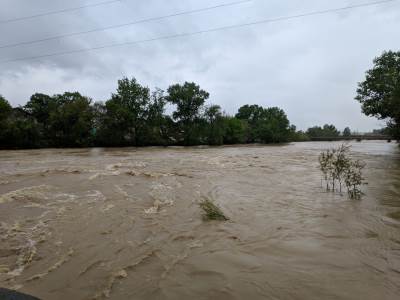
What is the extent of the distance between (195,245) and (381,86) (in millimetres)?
33103

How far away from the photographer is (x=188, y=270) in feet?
12.8

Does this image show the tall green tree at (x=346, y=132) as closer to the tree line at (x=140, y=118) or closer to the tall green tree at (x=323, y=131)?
the tall green tree at (x=323, y=131)

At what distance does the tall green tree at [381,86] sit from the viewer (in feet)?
97.7

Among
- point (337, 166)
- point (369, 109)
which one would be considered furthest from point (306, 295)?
point (369, 109)

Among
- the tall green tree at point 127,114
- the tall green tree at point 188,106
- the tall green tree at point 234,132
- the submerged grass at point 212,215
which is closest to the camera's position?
the submerged grass at point 212,215

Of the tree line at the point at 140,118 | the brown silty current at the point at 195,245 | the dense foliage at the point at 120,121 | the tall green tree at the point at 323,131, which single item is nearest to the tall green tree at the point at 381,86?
the tree line at the point at 140,118

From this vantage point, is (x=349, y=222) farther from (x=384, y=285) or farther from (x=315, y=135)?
(x=315, y=135)

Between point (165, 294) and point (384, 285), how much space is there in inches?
99.6

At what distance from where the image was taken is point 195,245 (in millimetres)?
4859

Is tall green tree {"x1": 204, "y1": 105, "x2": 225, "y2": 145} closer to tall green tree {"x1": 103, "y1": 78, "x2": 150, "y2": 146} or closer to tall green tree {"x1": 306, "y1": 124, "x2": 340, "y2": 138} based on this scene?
tall green tree {"x1": 103, "y1": 78, "x2": 150, "y2": 146}

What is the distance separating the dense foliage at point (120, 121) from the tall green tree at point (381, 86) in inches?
1232

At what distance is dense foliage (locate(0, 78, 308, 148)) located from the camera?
39.4m

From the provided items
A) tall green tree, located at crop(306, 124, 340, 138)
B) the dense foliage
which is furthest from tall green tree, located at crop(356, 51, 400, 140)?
tall green tree, located at crop(306, 124, 340, 138)

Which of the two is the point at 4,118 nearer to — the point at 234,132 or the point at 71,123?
the point at 71,123
